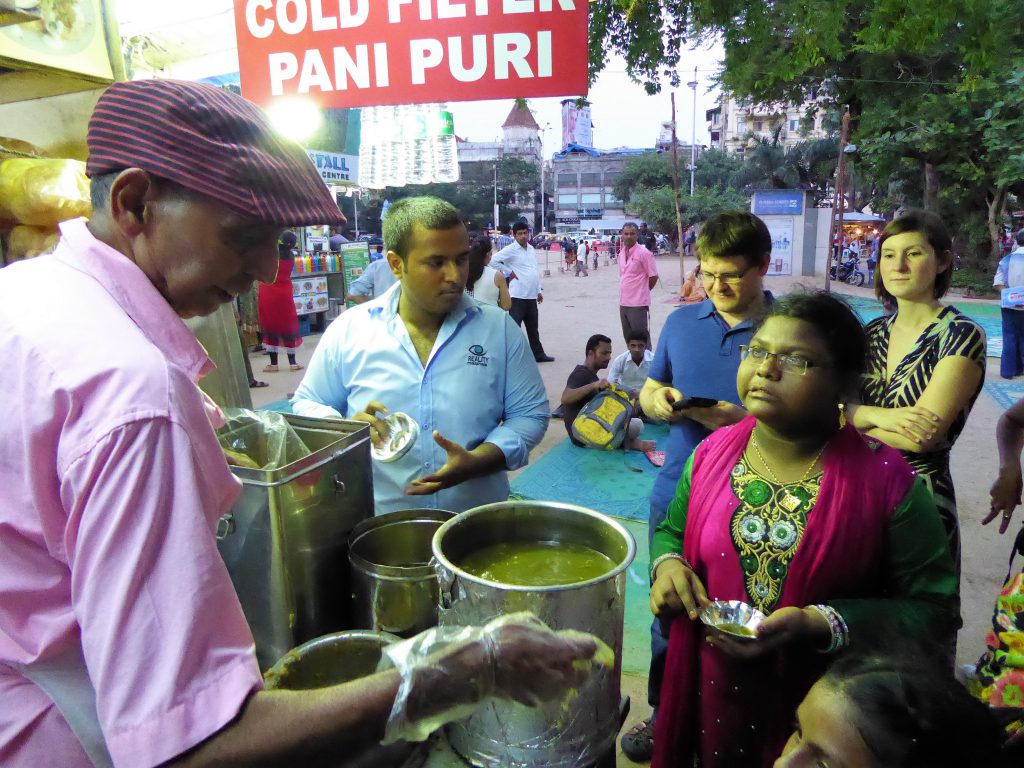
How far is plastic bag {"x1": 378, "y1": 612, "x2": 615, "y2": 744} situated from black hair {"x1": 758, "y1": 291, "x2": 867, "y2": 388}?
0.97m

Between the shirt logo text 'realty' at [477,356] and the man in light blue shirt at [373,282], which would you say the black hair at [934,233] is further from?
the man in light blue shirt at [373,282]

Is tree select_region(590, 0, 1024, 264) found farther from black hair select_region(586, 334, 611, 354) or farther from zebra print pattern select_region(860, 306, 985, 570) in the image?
zebra print pattern select_region(860, 306, 985, 570)

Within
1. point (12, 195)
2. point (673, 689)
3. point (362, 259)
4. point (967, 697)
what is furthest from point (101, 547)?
point (362, 259)

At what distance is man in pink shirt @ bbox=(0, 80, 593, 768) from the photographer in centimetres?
66

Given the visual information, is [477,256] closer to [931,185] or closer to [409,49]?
[409,49]

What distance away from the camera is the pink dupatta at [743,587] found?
4.75 ft

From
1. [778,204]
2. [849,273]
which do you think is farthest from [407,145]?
[849,273]

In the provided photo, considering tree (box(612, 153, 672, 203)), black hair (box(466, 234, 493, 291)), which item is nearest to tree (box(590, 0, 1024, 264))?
black hair (box(466, 234, 493, 291))

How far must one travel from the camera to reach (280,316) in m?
8.35

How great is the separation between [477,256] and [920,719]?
5.81 m

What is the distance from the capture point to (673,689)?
169 centimetres

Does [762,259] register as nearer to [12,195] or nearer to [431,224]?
[431,224]

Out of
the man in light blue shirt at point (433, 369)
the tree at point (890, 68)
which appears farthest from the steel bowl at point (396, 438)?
the tree at point (890, 68)

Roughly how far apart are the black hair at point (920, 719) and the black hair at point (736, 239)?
1.51 meters
